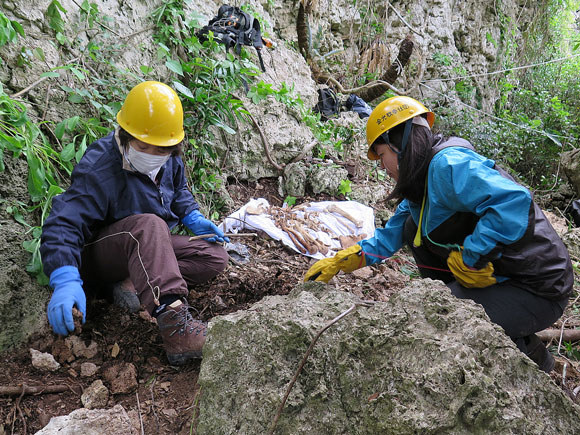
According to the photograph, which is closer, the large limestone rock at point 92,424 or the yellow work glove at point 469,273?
the large limestone rock at point 92,424

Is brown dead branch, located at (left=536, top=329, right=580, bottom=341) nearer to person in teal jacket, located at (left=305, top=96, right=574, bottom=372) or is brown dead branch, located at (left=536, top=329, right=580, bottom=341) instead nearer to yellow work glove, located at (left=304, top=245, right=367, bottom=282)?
person in teal jacket, located at (left=305, top=96, right=574, bottom=372)

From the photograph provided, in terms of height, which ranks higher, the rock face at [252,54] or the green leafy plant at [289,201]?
the rock face at [252,54]

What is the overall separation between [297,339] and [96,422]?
0.82 m

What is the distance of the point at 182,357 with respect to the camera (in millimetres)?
1915

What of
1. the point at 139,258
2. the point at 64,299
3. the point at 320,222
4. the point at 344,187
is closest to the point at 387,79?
the point at 344,187

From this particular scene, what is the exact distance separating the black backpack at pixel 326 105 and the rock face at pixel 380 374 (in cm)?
463

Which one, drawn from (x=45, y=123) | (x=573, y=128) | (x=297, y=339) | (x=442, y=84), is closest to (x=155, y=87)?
(x=45, y=123)

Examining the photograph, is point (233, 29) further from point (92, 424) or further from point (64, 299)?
point (92, 424)

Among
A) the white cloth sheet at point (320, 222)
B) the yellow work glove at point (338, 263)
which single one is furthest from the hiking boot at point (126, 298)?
the white cloth sheet at point (320, 222)

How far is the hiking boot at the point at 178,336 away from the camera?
6.21 feet

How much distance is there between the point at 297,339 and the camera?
128cm

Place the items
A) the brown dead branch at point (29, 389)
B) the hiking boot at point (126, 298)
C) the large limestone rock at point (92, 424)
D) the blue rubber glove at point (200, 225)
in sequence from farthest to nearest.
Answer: the blue rubber glove at point (200, 225) < the hiking boot at point (126, 298) < the brown dead branch at point (29, 389) < the large limestone rock at point (92, 424)

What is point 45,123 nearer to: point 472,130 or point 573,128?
point 472,130

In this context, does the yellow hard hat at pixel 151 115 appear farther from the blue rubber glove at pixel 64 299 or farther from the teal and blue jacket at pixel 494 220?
the teal and blue jacket at pixel 494 220
